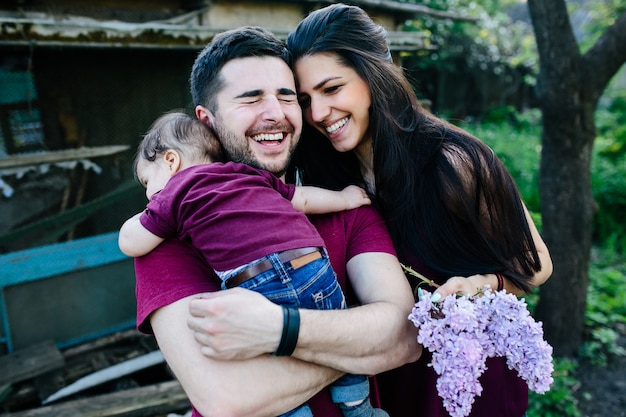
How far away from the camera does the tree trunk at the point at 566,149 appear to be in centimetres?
404

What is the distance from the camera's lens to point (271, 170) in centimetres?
187

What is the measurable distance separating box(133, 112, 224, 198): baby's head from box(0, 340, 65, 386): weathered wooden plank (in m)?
2.62

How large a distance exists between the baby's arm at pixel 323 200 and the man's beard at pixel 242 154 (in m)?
0.14

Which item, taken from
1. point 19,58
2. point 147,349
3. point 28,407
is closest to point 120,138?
point 19,58

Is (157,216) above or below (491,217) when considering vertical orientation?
above

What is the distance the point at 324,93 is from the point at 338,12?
0.33 meters

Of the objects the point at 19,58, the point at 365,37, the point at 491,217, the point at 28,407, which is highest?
the point at 19,58

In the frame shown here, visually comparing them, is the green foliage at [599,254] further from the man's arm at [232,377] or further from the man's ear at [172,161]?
the man's ear at [172,161]

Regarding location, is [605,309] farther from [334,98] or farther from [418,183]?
[334,98]

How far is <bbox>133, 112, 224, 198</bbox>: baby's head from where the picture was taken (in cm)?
183

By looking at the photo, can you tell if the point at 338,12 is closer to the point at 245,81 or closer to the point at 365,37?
the point at 365,37

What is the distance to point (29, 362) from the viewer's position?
3.80m

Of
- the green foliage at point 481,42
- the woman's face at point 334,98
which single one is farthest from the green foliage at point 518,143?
the woman's face at point 334,98

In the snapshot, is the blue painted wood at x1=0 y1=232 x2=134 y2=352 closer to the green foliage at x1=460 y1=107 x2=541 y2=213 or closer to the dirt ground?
the dirt ground
